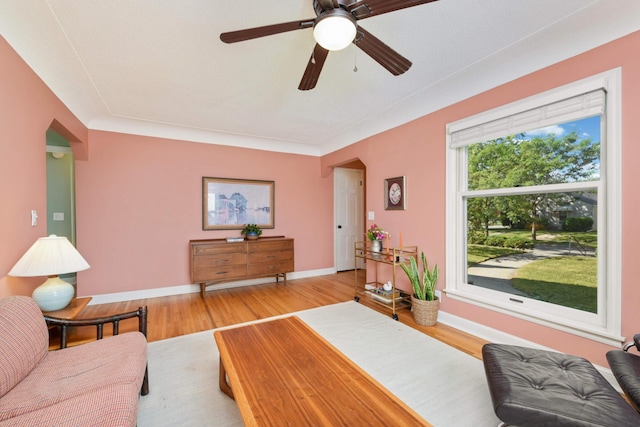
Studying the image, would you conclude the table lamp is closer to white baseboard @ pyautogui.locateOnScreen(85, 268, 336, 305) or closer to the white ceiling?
the white ceiling

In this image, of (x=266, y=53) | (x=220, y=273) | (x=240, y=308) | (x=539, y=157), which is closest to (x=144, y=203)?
(x=220, y=273)

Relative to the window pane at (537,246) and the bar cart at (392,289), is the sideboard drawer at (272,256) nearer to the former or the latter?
the bar cart at (392,289)

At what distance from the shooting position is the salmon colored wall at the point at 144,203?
136 inches

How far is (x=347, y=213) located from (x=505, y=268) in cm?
320

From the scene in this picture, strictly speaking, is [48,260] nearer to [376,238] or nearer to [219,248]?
[219,248]

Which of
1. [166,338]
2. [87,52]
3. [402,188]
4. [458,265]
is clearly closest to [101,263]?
[166,338]

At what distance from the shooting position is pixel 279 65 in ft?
7.45

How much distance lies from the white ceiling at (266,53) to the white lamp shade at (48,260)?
4.50 feet

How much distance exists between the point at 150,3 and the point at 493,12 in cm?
216

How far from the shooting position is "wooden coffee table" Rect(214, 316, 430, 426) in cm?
106

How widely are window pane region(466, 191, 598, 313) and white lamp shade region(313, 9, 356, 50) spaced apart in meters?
2.09

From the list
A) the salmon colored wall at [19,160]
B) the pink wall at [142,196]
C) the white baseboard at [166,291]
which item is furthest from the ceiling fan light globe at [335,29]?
the white baseboard at [166,291]

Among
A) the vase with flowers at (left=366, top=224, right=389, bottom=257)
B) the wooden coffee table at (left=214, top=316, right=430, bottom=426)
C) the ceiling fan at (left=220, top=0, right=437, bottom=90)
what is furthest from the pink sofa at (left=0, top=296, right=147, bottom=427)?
the vase with flowers at (left=366, top=224, right=389, bottom=257)

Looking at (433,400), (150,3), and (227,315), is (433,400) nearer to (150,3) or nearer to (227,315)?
(227,315)
